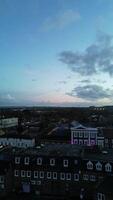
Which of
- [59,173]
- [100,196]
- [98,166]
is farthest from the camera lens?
[59,173]

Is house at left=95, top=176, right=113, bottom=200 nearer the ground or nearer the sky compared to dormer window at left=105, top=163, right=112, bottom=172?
nearer the ground

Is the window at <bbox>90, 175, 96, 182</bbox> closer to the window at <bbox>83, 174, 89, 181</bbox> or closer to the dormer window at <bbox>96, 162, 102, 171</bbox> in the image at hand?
the window at <bbox>83, 174, 89, 181</bbox>

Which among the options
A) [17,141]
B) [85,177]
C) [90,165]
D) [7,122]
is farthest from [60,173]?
[7,122]

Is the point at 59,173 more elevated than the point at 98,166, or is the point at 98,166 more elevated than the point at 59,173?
the point at 98,166

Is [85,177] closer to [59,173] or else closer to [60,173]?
[60,173]

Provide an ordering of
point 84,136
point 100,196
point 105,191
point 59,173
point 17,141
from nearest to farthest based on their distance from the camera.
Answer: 1. point 105,191
2. point 100,196
3. point 59,173
4. point 84,136
5. point 17,141

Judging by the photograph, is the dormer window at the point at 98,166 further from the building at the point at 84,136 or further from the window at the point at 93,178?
the building at the point at 84,136

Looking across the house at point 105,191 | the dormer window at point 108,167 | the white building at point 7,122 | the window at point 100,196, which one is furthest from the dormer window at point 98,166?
the white building at point 7,122

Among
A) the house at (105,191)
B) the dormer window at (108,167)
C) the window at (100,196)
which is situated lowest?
the window at (100,196)

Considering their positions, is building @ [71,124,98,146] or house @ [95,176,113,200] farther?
building @ [71,124,98,146]

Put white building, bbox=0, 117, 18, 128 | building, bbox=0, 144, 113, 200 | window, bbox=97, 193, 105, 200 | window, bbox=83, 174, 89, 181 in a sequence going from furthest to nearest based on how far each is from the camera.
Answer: white building, bbox=0, 117, 18, 128 → window, bbox=83, 174, 89, 181 → building, bbox=0, 144, 113, 200 → window, bbox=97, 193, 105, 200

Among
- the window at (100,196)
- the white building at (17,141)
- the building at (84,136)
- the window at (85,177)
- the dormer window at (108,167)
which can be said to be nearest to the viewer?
the window at (100,196)

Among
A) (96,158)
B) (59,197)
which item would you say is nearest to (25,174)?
(59,197)

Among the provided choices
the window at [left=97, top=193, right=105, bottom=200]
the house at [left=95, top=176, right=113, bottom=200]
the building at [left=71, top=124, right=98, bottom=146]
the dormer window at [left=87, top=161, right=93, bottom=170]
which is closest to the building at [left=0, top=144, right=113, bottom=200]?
the dormer window at [left=87, top=161, right=93, bottom=170]
